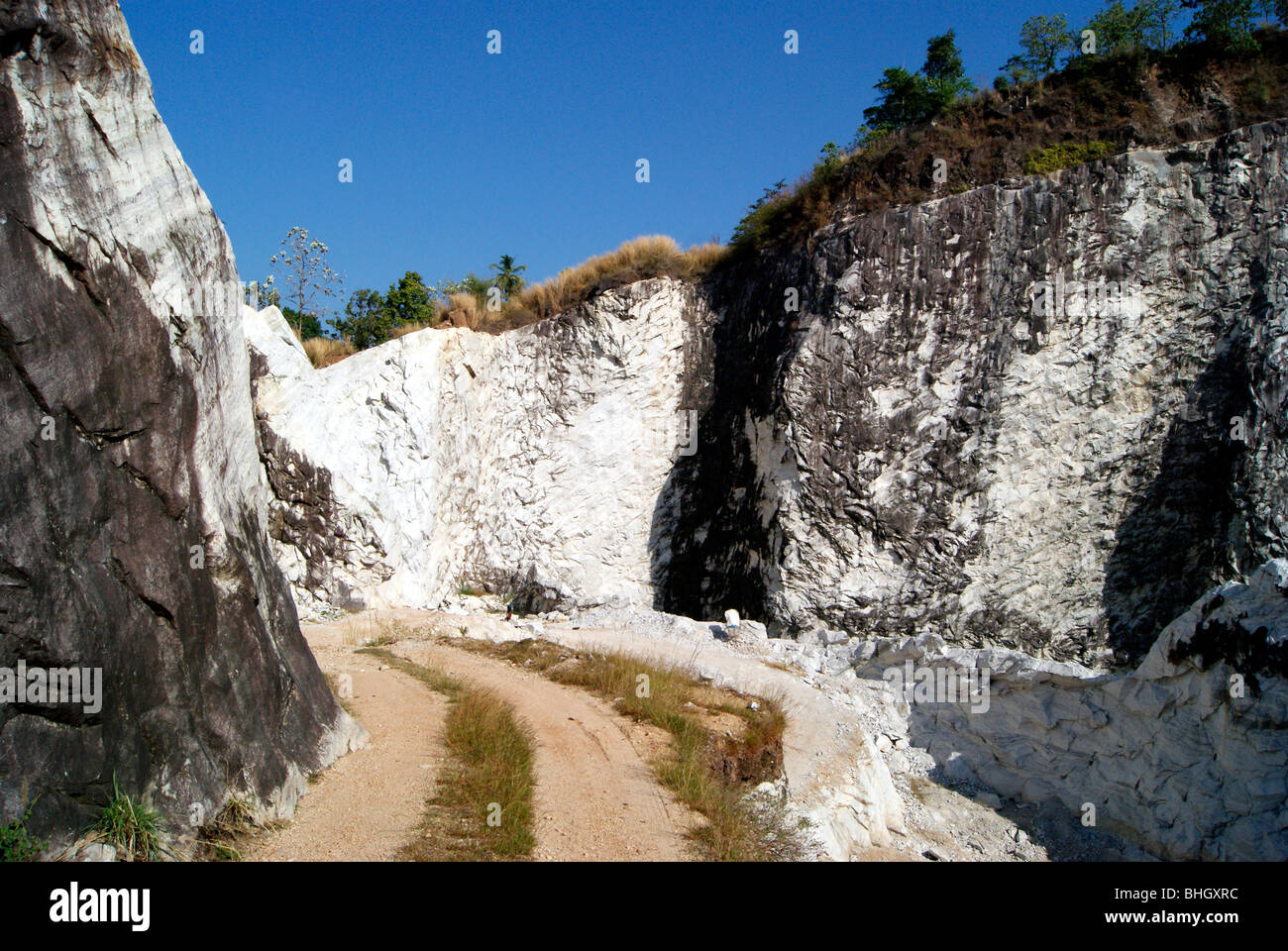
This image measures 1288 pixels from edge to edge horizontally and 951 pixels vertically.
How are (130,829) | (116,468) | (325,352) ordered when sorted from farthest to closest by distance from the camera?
1. (325,352)
2. (116,468)
3. (130,829)

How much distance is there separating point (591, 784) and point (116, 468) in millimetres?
4445

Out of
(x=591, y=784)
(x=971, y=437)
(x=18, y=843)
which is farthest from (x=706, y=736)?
(x=971, y=437)

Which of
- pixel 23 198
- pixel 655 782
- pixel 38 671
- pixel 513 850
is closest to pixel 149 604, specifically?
pixel 38 671

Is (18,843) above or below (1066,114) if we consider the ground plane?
below

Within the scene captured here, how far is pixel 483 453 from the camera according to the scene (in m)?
18.5

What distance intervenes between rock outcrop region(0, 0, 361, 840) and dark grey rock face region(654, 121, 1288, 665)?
→ 10491 mm

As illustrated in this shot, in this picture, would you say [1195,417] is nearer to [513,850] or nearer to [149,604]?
[513,850]

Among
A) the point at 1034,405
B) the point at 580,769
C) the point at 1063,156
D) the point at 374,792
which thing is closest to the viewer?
the point at 374,792

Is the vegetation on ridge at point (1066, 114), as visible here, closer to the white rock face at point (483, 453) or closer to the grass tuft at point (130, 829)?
the white rock face at point (483, 453)

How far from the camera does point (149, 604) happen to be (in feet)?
16.6

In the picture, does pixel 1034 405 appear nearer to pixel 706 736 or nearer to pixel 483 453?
pixel 706 736

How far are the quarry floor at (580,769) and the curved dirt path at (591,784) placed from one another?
0.02 metres

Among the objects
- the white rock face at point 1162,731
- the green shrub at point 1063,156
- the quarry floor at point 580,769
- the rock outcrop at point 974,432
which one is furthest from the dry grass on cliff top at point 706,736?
the green shrub at point 1063,156
